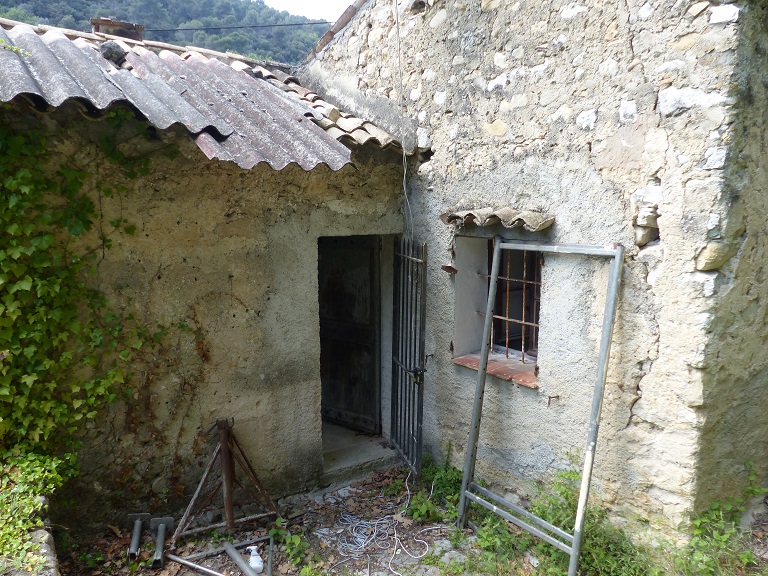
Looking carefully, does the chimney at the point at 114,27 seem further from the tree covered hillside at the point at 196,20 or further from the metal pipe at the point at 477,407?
the tree covered hillside at the point at 196,20

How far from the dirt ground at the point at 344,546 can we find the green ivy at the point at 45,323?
A: 0.66 m

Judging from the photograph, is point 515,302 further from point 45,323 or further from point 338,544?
point 45,323

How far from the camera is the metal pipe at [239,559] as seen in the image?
333cm

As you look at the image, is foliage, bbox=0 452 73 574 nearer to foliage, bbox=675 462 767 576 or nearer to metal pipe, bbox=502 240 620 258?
metal pipe, bbox=502 240 620 258

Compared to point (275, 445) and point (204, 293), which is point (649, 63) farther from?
point (275, 445)

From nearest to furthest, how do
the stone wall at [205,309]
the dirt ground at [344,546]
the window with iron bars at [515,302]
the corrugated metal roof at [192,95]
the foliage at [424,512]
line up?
the corrugated metal roof at [192,95], the dirt ground at [344,546], the stone wall at [205,309], the foliage at [424,512], the window with iron bars at [515,302]

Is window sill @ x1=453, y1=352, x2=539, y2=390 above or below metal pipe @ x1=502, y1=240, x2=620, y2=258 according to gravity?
below

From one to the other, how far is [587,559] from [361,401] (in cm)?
290

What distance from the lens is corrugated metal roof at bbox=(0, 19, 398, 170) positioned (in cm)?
288

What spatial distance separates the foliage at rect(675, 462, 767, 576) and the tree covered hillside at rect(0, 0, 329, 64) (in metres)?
16.0

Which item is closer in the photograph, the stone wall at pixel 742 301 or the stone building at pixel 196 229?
the stone wall at pixel 742 301

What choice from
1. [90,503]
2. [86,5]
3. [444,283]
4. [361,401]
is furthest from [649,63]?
[86,5]

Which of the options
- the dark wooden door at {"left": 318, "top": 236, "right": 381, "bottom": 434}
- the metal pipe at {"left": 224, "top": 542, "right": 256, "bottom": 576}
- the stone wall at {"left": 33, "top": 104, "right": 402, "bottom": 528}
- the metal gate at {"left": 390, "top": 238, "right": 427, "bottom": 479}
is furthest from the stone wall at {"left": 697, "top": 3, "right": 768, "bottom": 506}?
the dark wooden door at {"left": 318, "top": 236, "right": 381, "bottom": 434}

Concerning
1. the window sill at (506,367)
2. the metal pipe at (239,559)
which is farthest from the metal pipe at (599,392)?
the metal pipe at (239,559)
